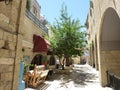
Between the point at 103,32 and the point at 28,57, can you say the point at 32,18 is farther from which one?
the point at 103,32

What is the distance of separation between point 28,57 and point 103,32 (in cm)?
625

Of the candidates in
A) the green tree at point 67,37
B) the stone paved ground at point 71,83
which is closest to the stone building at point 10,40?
the stone paved ground at point 71,83

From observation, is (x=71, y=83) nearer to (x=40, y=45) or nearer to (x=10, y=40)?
(x=40, y=45)

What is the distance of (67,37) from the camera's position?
14805 millimetres

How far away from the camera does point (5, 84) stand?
3.35 m

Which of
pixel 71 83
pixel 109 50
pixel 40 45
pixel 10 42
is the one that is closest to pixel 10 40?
pixel 10 42

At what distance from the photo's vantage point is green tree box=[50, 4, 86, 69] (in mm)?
14797

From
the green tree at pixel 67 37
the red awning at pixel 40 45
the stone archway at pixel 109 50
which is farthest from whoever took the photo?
the green tree at pixel 67 37

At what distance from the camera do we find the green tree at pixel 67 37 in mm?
14797

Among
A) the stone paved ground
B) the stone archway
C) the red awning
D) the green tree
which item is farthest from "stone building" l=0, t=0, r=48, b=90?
the green tree

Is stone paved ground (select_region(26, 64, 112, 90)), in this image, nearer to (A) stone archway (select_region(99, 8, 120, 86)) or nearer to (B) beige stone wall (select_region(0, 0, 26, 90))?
(A) stone archway (select_region(99, 8, 120, 86))

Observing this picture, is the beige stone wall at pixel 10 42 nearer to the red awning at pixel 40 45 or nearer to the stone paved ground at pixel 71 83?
the stone paved ground at pixel 71 83

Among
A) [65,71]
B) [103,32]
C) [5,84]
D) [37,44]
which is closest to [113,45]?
[103,32]

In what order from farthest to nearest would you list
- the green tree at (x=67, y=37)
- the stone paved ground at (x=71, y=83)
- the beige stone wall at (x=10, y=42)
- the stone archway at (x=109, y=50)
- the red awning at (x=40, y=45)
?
the green tree at (x=67, y=37) → the red awning at (x=40, y=45) → the stone archway at (x=109, y=50) → the stone paved ground at (x=71, y=83) → the beige stone wall at (x=10, y=42)
